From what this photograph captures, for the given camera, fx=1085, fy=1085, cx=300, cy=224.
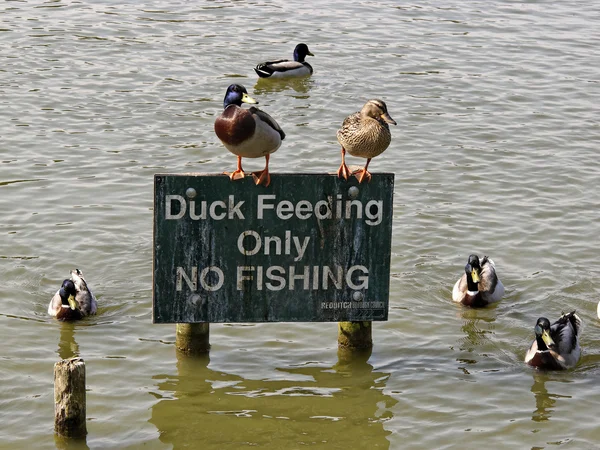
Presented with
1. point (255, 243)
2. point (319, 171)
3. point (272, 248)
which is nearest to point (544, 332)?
point (272, 248)

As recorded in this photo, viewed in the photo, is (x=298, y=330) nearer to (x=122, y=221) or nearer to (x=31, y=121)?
(x=122, y=221)

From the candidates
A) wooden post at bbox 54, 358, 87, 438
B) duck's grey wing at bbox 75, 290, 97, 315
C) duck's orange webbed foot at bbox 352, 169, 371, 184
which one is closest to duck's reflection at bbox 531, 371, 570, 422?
duck's orange webbed foot at bbox 352, 169, 371, 184

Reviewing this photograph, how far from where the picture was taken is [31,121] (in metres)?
16.2

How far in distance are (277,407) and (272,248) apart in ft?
4.29

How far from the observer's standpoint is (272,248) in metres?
8.69

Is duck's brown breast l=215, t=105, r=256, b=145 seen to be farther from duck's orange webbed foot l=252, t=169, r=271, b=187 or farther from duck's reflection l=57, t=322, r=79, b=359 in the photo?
duck's reflection l=57, t=322, r=79, b=359

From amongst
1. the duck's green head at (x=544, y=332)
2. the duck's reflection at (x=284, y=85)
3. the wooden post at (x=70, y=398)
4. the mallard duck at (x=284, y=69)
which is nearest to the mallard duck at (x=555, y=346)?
the duck's green head at (x=544, y=332)

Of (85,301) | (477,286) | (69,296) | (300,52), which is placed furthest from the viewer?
(300,52)

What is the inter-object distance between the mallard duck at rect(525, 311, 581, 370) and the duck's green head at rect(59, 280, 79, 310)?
4268 millimetres

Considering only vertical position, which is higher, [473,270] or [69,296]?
[473,270]

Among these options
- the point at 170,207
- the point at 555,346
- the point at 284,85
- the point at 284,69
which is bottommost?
the point at 555,346

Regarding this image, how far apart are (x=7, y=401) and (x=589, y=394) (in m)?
4.86

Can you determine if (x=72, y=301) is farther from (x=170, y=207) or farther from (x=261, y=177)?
(x=261, y=177)

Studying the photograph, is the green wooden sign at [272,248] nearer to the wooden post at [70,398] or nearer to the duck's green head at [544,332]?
the wooden post at [70,398]
